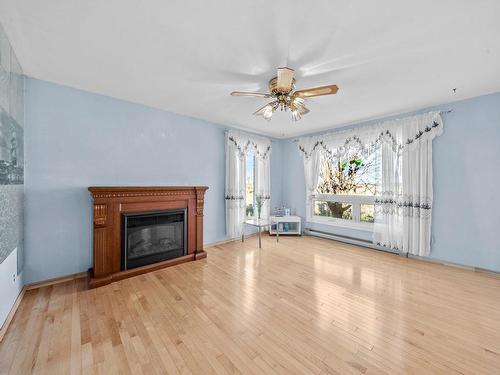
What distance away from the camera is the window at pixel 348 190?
13.2ft

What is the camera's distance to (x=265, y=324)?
6.01 feet

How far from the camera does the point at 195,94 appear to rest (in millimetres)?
2816

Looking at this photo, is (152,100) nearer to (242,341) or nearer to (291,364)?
(242,341)

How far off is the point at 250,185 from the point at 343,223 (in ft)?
7.15

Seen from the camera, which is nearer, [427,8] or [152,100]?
[427,8]

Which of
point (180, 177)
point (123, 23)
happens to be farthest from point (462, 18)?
point (180, 177)

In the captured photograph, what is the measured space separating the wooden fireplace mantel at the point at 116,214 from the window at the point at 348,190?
3.03 m

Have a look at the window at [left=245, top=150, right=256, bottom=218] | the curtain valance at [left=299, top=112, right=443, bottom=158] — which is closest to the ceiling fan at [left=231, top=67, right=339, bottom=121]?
the curtain valance at [left=299, top=112, right=443, bottom=158]

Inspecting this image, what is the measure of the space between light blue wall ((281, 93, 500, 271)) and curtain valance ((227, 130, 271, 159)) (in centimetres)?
293

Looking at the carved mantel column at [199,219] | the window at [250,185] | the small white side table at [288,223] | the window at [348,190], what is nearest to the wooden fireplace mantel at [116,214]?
the carved mantel column at [199,219]

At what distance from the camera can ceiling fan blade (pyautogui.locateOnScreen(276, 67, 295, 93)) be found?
1846 millimetres

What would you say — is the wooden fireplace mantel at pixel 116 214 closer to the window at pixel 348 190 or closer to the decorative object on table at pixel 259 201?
the decorative object on table at pixel 259 201

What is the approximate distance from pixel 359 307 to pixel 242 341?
125 cm

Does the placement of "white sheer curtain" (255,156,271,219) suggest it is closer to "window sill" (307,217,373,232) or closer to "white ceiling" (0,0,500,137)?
"window sill" (307,217,373,232)
